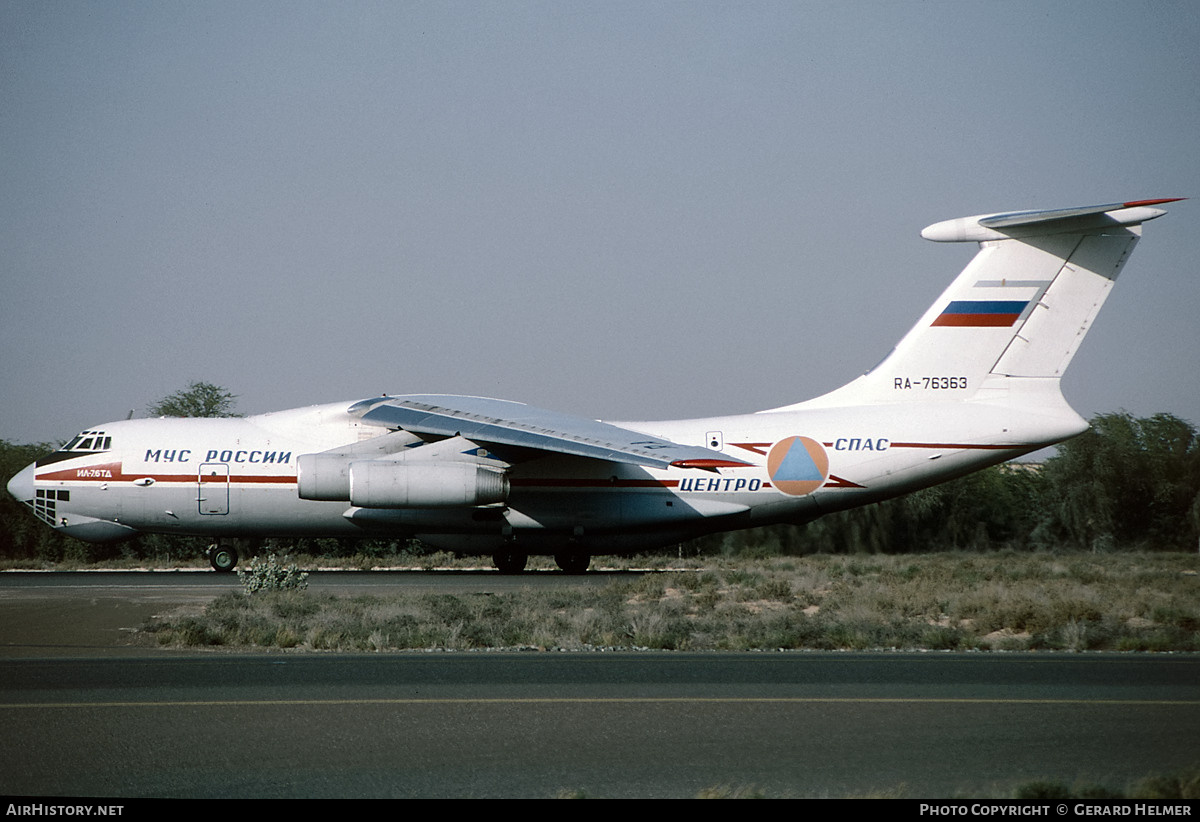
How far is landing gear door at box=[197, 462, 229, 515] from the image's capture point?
70.5ft

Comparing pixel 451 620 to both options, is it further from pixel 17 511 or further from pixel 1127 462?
pixel 17 511

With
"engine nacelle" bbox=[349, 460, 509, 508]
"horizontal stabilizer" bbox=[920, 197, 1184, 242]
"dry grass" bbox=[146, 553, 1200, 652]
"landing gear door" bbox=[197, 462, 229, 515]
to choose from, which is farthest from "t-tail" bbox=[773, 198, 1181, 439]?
"landing gear door" bbox=[197, 462, 229, 515]

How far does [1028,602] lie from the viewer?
43.8 feet

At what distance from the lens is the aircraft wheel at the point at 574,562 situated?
22141 millimetres

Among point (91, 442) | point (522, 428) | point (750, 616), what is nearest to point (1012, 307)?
point (522, 428)

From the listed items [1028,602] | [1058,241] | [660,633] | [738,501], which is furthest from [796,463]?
[660,633]

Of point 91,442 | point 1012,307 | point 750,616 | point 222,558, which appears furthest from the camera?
point 222,558

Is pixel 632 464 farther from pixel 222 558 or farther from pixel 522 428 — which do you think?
pixel 222 558

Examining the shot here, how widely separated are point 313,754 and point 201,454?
16982 mm

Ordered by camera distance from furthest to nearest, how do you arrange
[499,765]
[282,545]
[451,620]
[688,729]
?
[282,545]
[451,620]
[688,729]
[499,765]

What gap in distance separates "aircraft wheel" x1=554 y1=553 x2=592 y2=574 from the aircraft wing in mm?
2768

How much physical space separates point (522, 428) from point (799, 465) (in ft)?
17.8

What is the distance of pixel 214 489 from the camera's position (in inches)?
846

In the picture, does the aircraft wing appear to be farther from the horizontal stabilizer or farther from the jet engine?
the horizontal stabilizer
